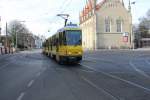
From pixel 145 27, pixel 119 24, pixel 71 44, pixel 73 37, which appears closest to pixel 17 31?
pixel 119 24

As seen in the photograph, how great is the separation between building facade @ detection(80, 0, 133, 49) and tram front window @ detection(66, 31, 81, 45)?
81165 mm

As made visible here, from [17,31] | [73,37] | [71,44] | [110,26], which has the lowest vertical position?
[71,44]

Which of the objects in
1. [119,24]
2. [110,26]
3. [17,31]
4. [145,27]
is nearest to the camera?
[110,26]

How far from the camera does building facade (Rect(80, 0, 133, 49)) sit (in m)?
119

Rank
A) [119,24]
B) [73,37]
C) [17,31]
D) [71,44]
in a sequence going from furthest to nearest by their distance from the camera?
[17,31]
[119,24]
[73,37]
[71,44]

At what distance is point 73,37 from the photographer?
34.5m

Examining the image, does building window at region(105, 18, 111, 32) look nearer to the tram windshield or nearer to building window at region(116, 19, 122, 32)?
building window at region(116, 19, 122, 32)

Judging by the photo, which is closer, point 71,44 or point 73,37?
point 71,44

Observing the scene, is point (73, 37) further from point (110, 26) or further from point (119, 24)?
point (119, 24)

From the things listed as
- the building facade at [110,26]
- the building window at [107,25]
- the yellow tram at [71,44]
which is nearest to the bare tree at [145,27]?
the building facade at [110,26]

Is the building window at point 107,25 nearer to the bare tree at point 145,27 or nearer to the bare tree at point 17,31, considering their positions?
the bare tree at point 145,27

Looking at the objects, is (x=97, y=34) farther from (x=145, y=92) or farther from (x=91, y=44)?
(x=145, y=92)

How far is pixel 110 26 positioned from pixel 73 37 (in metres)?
88.9

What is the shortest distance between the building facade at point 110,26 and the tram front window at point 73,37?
266 ft
